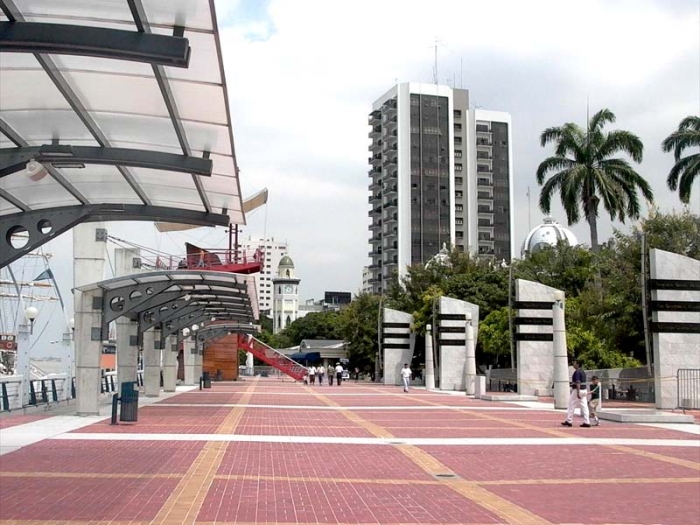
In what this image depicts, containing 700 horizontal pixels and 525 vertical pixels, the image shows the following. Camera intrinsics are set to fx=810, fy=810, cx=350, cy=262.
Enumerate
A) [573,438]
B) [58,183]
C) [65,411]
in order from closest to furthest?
[58,183] → [573,438] → [65,411]

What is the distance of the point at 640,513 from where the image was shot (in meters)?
9.12

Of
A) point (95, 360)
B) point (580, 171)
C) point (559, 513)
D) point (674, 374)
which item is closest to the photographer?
point (559, 513)

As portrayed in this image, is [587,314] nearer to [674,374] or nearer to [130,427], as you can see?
[674,374]

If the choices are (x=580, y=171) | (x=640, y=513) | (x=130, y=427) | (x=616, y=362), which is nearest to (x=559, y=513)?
(x=640, y=513)

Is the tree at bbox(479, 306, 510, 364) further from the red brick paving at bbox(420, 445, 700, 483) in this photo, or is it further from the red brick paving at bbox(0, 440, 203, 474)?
the red brick paving at bbox(0, 440, 203, 474)

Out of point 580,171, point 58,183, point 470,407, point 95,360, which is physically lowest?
point 470,407

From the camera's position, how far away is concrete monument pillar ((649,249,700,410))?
2430 centimetres

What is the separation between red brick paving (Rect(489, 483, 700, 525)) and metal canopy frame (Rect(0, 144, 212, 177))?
225 inches

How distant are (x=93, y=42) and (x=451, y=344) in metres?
38.2

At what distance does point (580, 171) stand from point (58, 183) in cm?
3967

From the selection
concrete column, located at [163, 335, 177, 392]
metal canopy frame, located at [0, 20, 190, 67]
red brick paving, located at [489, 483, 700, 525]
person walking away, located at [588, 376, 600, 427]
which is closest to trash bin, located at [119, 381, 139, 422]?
red brick paving, located at [489, 483, 700, 525]

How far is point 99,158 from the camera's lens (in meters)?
9.96

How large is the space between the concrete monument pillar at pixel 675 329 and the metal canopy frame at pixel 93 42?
21.0m

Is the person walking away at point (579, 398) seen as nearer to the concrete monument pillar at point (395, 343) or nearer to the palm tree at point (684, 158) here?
the palm tree at point (684, 158)
